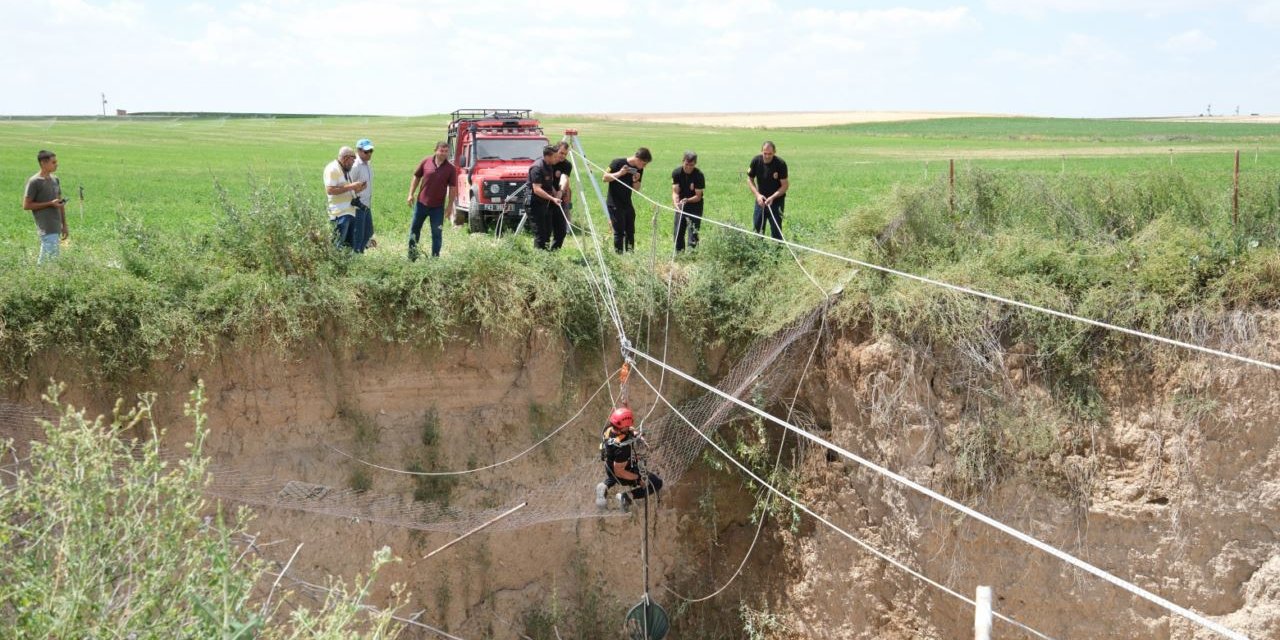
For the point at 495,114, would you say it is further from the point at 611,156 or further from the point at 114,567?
the point at 611,156

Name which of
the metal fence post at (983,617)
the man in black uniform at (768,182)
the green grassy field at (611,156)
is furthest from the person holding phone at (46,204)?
the metal fence post at (983,617)

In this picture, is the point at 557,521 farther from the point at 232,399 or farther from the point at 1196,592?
the point at 1196,592

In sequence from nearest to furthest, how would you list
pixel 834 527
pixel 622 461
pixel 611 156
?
1. pixel 622 461
2. pixel 834 527
3. pixel 611 156

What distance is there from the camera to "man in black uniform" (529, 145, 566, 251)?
472 inches

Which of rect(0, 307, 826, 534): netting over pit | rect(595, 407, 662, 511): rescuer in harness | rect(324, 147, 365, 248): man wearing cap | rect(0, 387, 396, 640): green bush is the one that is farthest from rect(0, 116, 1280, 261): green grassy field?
rect(0, 387, 396, 640): green bush

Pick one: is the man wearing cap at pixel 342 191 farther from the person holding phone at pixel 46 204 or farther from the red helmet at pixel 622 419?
the red helmet at pixel 622 419

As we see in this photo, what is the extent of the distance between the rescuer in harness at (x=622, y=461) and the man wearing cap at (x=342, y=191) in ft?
13.4

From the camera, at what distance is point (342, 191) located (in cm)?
1184

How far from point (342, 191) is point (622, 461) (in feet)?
15.2

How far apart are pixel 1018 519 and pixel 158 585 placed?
7.29 metres

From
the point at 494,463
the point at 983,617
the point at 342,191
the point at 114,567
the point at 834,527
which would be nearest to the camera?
the point at 983,617

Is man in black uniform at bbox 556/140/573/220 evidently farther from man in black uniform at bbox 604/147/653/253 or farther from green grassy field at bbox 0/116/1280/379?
green grassy field at bbox 0/116/1280/379

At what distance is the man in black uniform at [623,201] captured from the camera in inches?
485

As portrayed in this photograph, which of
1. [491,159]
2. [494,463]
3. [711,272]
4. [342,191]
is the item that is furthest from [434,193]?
[491,159]
